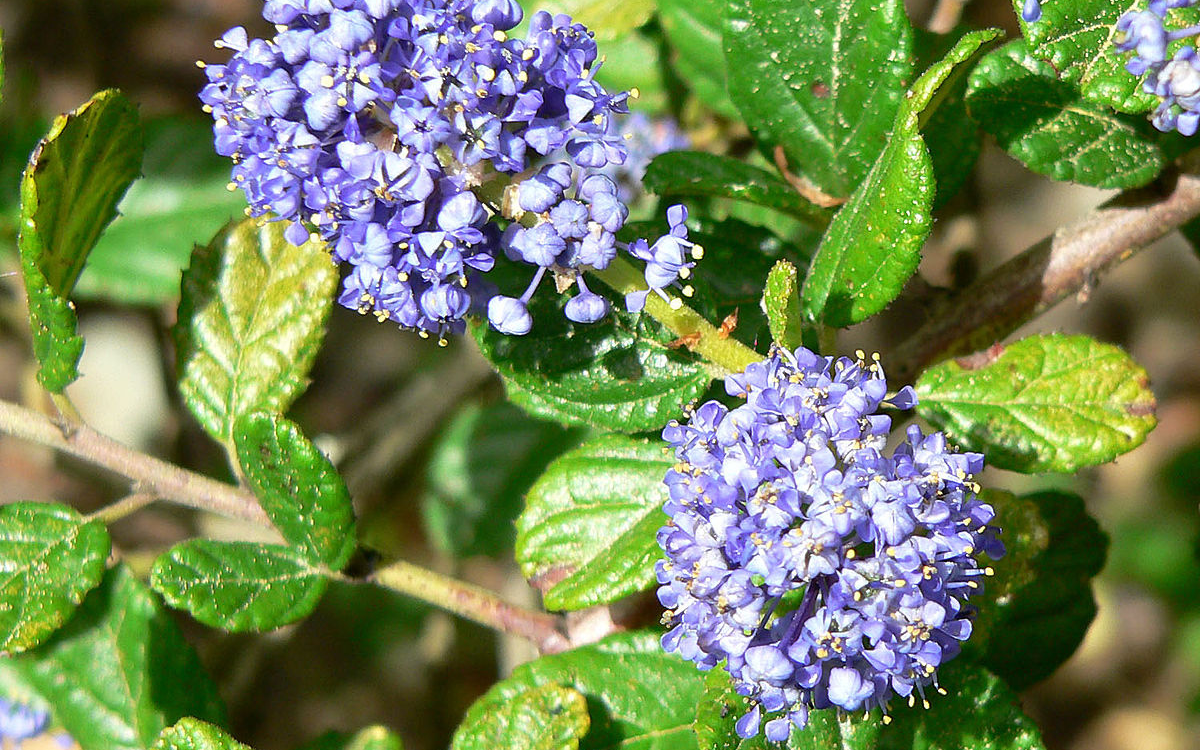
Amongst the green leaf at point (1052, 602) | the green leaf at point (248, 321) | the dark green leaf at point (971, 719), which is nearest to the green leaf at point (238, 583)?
the green leaf at point (248, 321)

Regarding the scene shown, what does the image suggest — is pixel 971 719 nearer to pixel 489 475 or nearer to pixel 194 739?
pixel 194 739

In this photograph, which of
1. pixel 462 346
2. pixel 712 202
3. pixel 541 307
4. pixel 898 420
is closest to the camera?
pixel 541 307

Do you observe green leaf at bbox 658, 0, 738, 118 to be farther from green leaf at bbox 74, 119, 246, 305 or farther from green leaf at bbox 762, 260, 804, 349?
green leaf at bbox 74, 119, 246, 305

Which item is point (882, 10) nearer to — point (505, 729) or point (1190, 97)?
point (1190, 97)

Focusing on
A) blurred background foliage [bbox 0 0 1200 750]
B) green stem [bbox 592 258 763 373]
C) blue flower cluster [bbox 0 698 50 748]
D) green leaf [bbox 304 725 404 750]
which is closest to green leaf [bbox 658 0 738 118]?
blurred background foliage [bbox 0 0 1200 750]

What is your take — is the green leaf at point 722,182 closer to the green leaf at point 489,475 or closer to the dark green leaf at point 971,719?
the dark green leaf at point 971,719

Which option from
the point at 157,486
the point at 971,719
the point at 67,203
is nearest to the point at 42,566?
the point at 157,486

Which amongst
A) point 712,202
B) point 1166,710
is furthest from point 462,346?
point 1166,710
